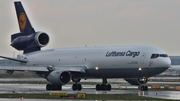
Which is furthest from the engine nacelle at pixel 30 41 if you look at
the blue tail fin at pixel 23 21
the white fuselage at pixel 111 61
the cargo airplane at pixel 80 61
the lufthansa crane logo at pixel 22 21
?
the white fuselage at pixel 111 61

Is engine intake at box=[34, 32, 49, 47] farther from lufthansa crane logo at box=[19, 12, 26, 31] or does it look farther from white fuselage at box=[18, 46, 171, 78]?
lufthansa crane logo at box=[19, 12, 26, 31]

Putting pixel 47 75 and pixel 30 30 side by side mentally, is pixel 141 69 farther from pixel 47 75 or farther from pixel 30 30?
pixel 30 30

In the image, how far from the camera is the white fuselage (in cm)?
6056

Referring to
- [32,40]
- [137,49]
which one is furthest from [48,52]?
[137,49]

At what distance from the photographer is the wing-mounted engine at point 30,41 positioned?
7300 cm

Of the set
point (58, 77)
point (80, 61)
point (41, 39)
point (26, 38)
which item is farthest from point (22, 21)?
point (58, 77)

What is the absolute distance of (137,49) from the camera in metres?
61.8

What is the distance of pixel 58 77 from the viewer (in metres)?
62.7

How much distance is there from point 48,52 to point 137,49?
14583mm

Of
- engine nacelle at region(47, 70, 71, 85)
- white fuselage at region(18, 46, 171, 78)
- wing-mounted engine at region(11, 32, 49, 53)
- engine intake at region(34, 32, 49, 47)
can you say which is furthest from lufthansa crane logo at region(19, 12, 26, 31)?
engine nacelle at region(47, 70, 71, 85)

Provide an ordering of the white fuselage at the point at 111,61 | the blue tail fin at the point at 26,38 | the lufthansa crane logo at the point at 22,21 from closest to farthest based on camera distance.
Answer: the white fuselage at the point at 111,61 < the blue tail fin at the point at 26,38 < the lufthansa crane logo at the point at 22,21

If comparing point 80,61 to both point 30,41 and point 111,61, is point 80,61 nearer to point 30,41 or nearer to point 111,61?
point 111,61

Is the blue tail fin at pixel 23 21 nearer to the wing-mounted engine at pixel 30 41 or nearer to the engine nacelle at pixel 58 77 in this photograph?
the wing-mounted engine at pixel 30 41

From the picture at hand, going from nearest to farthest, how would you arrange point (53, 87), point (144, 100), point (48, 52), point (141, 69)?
A: point (144, 100)
point (141, 69)
point (53, 87)
point (48, 52)
